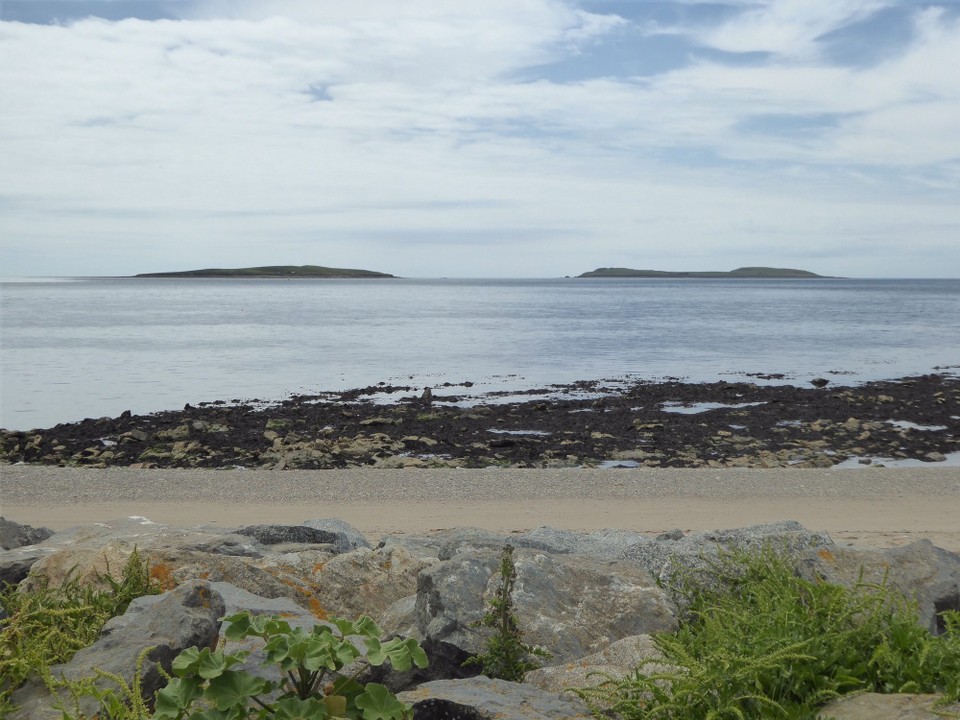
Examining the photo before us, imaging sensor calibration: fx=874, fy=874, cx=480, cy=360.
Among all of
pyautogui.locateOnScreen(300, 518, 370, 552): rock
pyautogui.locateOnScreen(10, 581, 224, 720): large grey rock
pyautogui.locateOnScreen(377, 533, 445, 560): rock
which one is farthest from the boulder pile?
pyautogui.locateOnScreen(300, 518, 370, 552): rock

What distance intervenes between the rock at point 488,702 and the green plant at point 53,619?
4.48ft

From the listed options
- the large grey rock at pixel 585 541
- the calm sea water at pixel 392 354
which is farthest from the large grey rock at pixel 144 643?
the calm sea water at pixel 392 354

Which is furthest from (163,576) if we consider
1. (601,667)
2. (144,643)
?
(601,667)

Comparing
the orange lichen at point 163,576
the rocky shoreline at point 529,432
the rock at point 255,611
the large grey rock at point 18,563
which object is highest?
the rock at point 255,611

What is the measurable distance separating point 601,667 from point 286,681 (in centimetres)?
139

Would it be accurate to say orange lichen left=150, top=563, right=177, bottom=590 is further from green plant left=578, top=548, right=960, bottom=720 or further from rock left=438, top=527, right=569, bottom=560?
green plant left=578, top=548, right=960, bottom=720

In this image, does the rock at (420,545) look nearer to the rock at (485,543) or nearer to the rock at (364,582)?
the rock at (485,543)

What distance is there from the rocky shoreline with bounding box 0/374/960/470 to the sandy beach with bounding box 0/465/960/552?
2.83 m

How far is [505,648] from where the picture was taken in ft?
13.2

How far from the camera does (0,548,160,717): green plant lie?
3246 millimetres

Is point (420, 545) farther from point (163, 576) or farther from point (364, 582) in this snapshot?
point (163, 576)

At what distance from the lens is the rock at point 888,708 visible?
260 centimetres

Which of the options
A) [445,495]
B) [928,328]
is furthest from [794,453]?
[928,328]

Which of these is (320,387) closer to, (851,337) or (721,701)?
(721,701)
